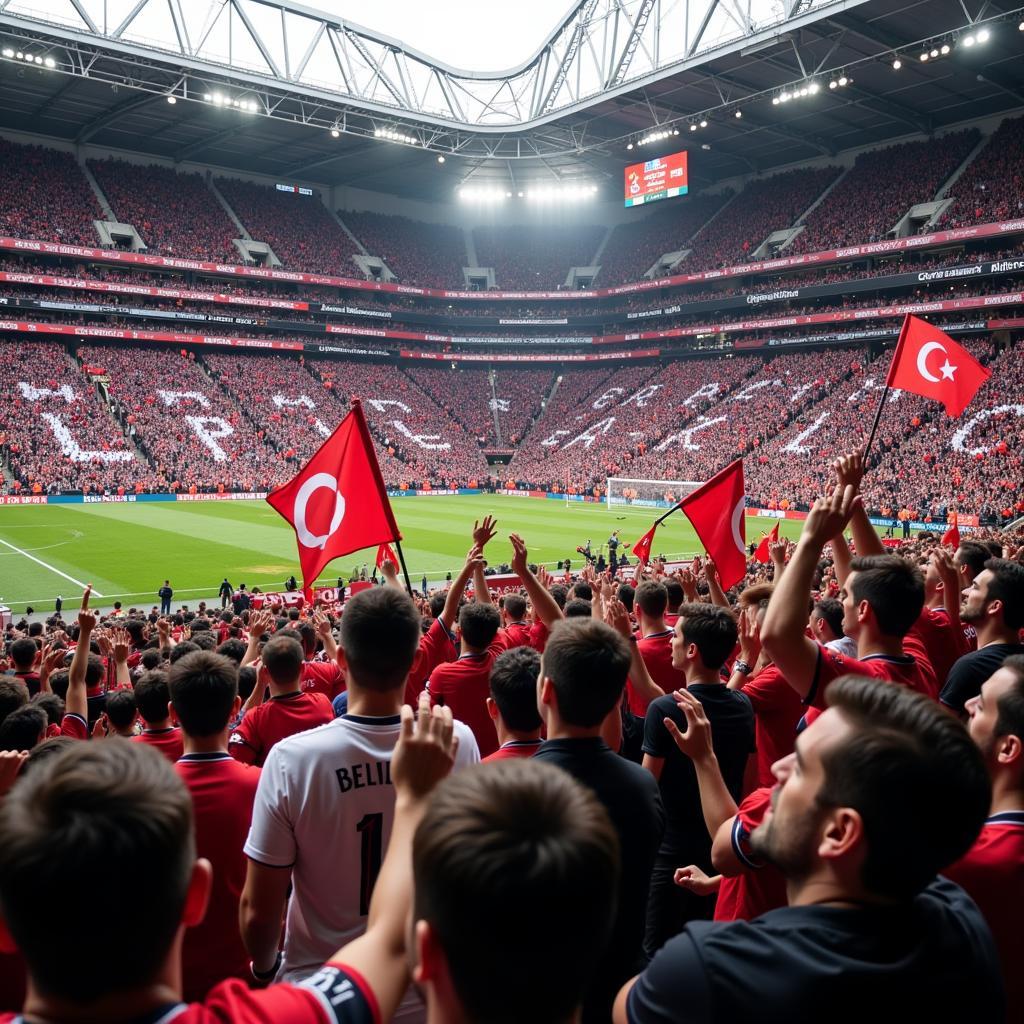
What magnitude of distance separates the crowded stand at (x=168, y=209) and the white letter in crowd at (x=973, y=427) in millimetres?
56434

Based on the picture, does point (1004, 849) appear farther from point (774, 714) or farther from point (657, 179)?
point (657, 179)

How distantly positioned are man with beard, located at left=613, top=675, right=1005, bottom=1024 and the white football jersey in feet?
4.21

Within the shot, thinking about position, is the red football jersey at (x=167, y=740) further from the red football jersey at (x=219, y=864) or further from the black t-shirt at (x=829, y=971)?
the black t-shirt at (x=829, y=971)

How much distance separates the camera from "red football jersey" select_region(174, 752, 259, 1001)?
3453mm

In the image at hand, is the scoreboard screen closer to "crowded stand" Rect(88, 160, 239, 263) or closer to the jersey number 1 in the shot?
"crowded stand" Rect(88, 160, 239, 263)

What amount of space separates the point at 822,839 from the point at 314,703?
364cm

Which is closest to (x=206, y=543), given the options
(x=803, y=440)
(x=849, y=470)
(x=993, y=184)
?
(x=849, y=470)

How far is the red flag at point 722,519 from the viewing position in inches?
400

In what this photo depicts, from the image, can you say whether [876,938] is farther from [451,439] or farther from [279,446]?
[451,439]

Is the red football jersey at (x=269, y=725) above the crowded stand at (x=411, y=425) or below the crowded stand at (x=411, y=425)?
below

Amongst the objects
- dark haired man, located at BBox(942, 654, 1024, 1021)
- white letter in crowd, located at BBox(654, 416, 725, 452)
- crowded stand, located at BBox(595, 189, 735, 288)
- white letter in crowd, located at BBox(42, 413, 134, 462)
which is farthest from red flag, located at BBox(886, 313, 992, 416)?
crowded stand, located at BBox(595, 189, 735, 288)

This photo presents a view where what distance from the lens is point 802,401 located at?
5525 centimetres

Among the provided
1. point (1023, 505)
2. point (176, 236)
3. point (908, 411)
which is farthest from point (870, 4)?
point (176, 236)

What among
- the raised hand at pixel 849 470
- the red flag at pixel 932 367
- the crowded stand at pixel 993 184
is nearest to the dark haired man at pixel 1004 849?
the raised hand at pixel 849 470
